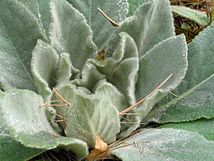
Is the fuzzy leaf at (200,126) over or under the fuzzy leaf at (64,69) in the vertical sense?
under

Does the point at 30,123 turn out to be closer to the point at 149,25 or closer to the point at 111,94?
the point at 111,94

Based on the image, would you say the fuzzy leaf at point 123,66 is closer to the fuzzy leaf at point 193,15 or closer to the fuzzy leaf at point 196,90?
the fuzzy leaf at point 196,90

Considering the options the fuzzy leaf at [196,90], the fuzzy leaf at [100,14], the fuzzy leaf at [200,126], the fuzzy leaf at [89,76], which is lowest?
the fuzzy leaf at [200,126]

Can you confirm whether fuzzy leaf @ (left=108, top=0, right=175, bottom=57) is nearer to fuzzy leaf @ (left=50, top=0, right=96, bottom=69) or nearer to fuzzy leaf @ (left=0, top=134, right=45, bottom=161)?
fuzzy leaf @ (left=50, top=0, right=96, bottom=69)

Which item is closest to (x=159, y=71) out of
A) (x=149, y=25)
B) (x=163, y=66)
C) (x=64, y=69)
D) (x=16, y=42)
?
(x=163, y=66)

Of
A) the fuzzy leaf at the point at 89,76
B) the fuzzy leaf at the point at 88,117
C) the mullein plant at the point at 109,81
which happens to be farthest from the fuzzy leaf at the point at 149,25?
the fuzzy leaf at the point at 88,117

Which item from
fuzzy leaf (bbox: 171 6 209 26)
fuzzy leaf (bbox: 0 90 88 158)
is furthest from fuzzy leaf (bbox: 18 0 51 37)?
fuzzy leaf (bbox: 171 6 209 26)

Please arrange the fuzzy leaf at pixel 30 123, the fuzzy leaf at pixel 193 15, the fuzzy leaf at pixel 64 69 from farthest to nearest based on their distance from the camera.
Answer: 1. the fuzzy leaf at pixel 193 15
2. the fuzzy leaf at pixel 64 69
3. the fuzzy leaf at pixel 30 123

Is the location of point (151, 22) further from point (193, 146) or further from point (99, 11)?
point (193, 146)
